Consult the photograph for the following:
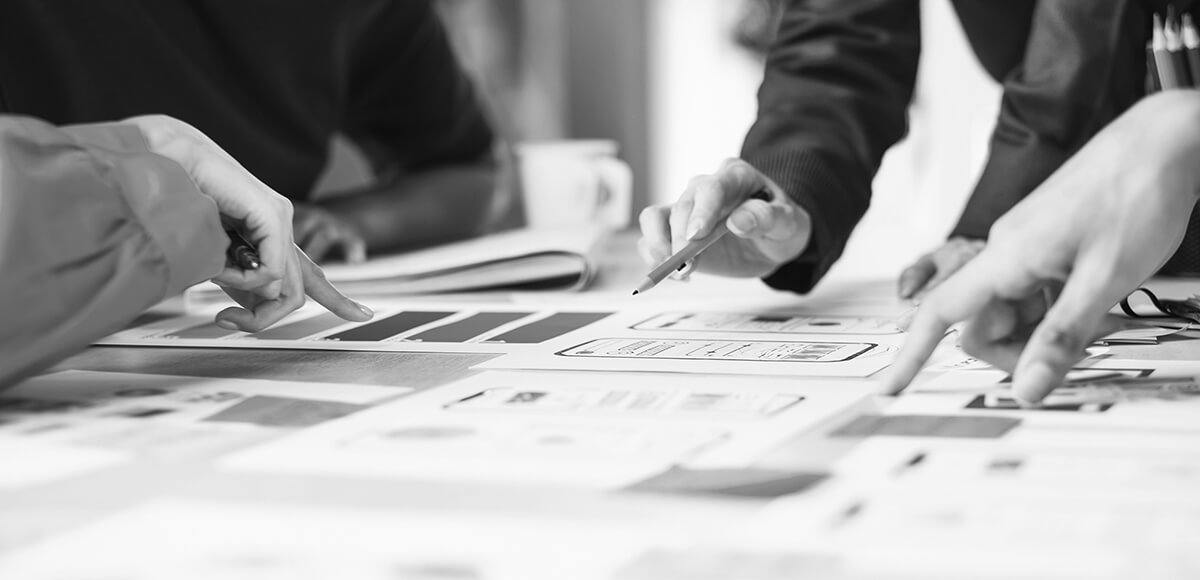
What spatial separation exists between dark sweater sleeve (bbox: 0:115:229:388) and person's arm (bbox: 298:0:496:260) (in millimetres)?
703

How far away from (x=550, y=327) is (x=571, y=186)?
2.04ft

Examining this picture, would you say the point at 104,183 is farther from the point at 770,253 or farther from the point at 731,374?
the point at 770,253

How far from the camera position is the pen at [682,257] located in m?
0.62

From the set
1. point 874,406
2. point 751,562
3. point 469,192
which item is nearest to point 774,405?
point 874,406

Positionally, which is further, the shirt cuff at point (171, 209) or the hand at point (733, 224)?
the hand at point (733, 224)

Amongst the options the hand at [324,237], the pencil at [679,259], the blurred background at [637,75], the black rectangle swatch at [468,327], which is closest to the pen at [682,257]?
the pencil at [679,259]

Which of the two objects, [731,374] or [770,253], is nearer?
[731,374]

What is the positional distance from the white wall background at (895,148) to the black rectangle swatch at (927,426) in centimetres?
56

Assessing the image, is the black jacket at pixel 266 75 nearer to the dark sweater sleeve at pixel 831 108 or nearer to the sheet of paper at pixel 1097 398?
the dark sweater sleeve at pixel 831 108

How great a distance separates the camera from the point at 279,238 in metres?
0.64

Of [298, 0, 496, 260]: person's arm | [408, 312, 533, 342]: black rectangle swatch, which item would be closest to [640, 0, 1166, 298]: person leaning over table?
[408, 312, 533, 342]: black rectangle swatch

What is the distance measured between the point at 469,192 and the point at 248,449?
996 millimetres

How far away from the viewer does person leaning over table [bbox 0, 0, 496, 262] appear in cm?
107

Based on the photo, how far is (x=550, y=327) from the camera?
0.75 m
